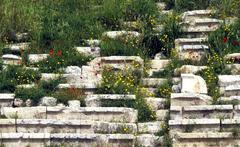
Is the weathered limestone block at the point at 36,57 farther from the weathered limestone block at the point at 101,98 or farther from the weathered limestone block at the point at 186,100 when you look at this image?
the weathered limestone block at the point at 186,100

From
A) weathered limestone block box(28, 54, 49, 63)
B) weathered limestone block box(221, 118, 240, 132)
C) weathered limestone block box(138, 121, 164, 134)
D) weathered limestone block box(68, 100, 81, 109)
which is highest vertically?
weathered limestone block box(28, 54, 49, 63)

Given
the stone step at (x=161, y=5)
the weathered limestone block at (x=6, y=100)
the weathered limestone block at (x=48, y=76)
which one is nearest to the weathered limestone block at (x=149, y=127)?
the weathered limestone block at (x=48, y=76)

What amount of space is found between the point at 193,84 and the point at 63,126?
1.89m

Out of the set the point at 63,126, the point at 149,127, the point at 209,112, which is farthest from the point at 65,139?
the point at 209,112

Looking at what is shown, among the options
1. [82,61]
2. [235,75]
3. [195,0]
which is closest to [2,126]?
[82,61]

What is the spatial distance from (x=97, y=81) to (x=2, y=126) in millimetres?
1586

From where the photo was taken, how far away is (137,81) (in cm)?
926

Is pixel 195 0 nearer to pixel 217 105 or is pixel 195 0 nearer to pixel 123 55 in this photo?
pixel 123 55

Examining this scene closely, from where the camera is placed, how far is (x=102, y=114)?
8352 mm

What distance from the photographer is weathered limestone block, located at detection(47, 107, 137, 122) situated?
834 cm

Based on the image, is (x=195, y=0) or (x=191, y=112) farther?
(x=195, y=0)

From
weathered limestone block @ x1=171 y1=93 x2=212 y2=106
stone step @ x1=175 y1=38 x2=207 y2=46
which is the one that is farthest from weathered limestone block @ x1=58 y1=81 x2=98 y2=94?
stone step @ x1=175 y1=38 x2=207 y2=46

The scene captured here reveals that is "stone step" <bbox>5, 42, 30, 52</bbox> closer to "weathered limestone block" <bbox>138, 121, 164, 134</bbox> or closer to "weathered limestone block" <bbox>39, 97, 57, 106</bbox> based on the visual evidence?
"weathered limestone block" <bbox>39, 97, 57, 106</bbox>

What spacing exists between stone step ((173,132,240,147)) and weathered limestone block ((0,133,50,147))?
5.28ft
